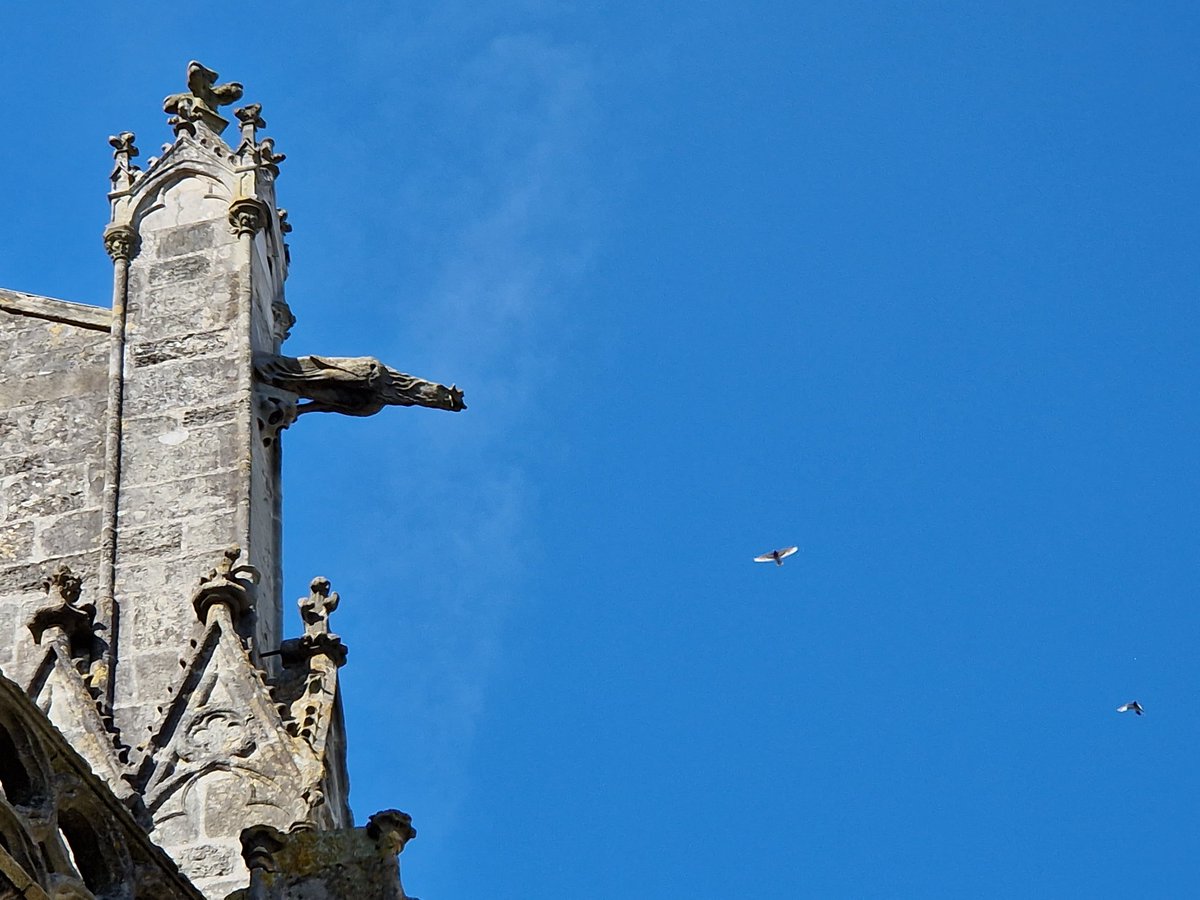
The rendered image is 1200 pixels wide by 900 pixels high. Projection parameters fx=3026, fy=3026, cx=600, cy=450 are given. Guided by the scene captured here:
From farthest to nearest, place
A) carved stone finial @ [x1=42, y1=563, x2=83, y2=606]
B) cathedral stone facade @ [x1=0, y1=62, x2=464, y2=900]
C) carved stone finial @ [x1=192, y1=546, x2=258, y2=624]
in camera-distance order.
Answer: carved stone finial @ [x1=42, y1=563, x2=83, y2=606] < carved stone finial @ [x1=192, y1=546, x2=258, y2=624] < cathedral stone facade @ [x1=0, y1=62, x2=464, y2=900]

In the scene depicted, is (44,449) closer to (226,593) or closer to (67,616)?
(67,616)

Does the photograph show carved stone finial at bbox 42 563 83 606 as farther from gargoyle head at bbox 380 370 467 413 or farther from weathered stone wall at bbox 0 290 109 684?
gargoyle head at bbox 380 370 467 413

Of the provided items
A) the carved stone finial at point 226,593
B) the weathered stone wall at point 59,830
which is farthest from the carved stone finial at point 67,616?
the weathered stone wall at point 59,830

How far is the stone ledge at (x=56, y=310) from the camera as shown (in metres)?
15.0

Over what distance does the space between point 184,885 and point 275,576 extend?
4.91m

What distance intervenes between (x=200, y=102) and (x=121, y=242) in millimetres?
1231

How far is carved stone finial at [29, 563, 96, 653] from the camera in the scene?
13.0 m

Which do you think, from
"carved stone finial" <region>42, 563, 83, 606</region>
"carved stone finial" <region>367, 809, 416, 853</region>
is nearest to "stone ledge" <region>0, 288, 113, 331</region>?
"carved stone finial" <region>42, 563, 83, 606</region>

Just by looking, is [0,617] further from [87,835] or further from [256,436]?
[87,835]

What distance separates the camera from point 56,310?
15133mm

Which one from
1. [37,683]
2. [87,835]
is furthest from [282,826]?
[87,835]

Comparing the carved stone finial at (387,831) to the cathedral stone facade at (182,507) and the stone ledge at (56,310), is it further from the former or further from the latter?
the stone ledge at (56,310)

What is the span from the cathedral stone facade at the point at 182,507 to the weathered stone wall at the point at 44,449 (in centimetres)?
1

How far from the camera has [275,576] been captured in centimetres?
1374
